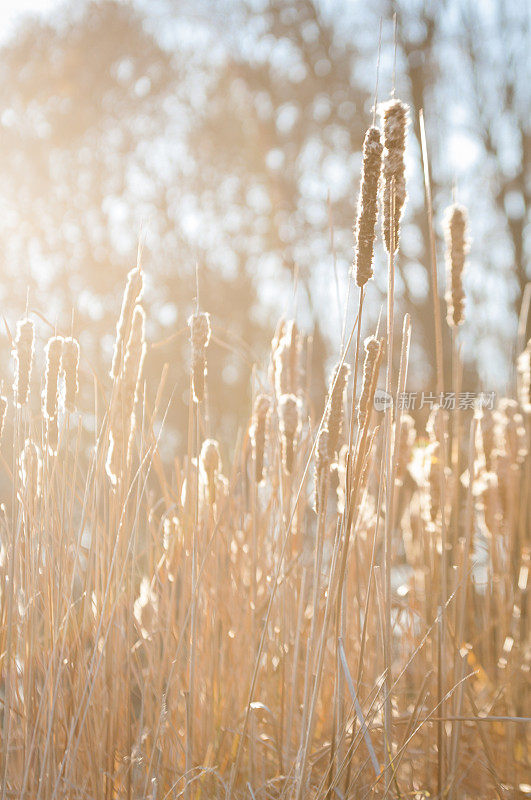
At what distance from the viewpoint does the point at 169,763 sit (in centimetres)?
124

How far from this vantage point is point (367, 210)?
2.51 feet

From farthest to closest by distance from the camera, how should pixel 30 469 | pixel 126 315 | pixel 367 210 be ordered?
1. pixel 30 469
2. pixel 126 315
3. pixel 367 210

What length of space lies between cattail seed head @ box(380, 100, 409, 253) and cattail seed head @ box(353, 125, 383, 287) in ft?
0.05

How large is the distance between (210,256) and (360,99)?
1.68 meters

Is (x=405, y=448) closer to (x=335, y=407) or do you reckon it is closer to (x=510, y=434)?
(x=510, y=434)

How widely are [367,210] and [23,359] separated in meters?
0.51

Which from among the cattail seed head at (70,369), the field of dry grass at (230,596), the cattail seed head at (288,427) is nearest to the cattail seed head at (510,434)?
the field of dry grass at (230,596)

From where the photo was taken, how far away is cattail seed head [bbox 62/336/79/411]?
3.38 feet

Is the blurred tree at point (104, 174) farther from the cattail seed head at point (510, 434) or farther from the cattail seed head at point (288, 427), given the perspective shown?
the cattail seed head at point (288, 427)

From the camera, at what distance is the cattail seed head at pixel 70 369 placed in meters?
1.03

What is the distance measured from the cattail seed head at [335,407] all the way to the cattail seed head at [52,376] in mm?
403

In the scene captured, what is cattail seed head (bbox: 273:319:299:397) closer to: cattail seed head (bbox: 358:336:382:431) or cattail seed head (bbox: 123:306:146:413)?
cattail seed head (bbox: 123:306:146:413)

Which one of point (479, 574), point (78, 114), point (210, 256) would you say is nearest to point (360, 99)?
point (210, 256)

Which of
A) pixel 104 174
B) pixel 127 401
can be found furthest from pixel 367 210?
pixel 104 174
